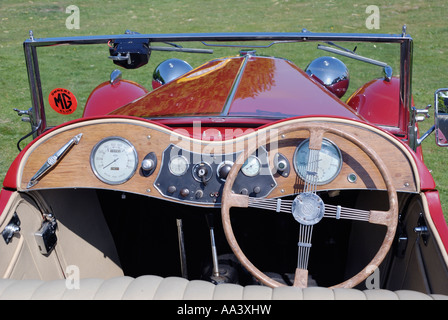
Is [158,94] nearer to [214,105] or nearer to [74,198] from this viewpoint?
[214,105]

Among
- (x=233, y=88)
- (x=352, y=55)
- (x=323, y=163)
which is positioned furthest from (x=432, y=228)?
(x=352, y=55)

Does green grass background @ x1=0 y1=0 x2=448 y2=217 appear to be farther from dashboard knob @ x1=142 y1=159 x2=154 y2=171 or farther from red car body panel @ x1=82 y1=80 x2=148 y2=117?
dashboard knob @ x1=142 y1=159 x2=154 y2=171

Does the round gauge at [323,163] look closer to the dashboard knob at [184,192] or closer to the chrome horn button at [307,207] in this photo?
the chrome horn button at [307,207]

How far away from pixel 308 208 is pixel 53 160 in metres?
1.10

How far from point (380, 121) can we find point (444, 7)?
34.9 ft

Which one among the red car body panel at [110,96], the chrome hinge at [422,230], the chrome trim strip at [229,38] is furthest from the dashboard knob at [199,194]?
the red car body panel at [110,96]

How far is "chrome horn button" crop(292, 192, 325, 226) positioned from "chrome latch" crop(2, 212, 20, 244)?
1189mm

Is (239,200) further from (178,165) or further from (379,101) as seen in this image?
(379,101)

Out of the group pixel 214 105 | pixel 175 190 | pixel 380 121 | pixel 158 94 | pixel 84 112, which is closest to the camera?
pixel 175 190

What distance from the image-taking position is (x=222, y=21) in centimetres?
1227

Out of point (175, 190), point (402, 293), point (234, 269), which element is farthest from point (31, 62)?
point (402, 293)

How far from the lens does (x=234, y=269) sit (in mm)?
2887

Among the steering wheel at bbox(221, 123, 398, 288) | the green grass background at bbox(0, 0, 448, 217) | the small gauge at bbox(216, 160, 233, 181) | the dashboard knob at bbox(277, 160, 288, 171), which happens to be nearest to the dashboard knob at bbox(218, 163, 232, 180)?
the small gauge at bbox(216, 160, 233, 181)

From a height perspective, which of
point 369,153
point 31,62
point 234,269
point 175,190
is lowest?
point 234,269
